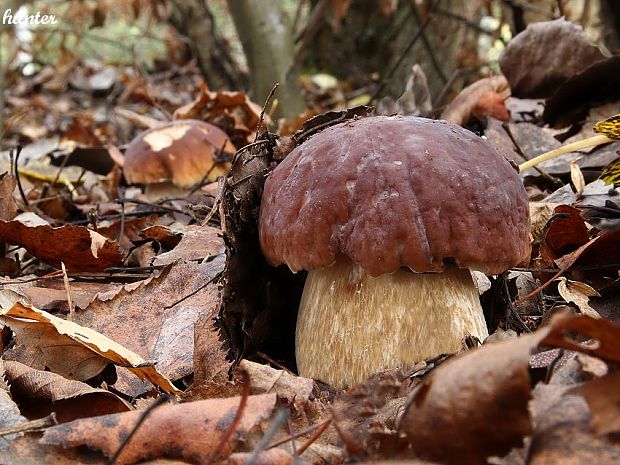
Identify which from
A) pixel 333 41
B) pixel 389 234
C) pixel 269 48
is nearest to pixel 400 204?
pixel 389 234

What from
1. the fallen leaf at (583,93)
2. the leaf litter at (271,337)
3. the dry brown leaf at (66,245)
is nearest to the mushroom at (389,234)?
the leaf litter at (271,337)

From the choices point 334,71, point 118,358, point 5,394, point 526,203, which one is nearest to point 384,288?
point 526,203

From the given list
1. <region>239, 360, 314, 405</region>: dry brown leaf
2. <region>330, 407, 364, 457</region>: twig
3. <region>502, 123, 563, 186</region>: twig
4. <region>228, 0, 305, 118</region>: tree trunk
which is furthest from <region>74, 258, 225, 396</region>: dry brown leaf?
<region>228, 0, 305, 118</region>: tree trunk

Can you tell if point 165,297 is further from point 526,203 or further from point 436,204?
point 526,203

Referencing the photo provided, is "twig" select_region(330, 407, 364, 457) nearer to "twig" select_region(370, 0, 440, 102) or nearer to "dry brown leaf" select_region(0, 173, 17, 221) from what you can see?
"dry brown leaf" select_region(0, 173, 17, 221)

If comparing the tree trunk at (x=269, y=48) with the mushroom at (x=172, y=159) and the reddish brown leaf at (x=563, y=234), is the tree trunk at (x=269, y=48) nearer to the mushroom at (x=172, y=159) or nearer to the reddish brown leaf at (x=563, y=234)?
the mushroom at (x=172, y=159)

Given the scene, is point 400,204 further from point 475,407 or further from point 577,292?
point 577,292
